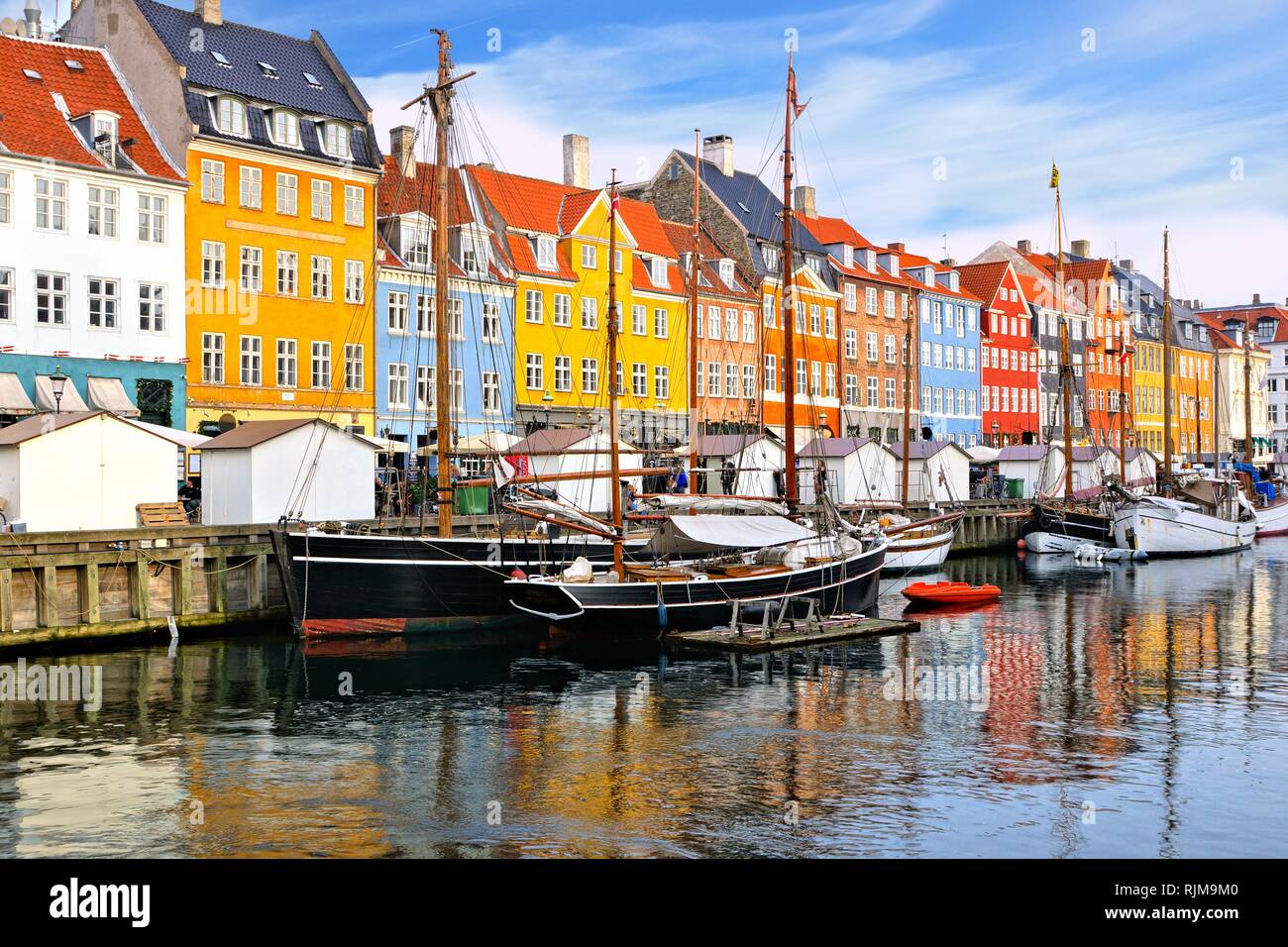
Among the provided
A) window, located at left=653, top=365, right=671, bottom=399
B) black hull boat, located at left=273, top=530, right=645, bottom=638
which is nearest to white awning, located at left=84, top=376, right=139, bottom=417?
black hull boat, located at left=273, top=530, right=645, bottom=638

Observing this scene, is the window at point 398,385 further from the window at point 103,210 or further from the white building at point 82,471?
the white building at point 82,471

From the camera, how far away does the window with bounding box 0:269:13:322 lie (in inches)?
1777

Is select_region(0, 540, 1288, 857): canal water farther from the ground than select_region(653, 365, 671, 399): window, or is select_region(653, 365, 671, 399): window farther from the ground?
select_region(653, 365, 671, 399): window

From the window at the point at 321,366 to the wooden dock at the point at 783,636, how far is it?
25.0m

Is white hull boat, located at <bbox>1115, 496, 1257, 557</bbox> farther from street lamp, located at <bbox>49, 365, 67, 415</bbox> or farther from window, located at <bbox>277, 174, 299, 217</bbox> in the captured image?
street lamp, located at <bbox>49, 365, 67, 415</bbox>

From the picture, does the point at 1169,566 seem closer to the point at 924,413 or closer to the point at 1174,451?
the point at 924,413

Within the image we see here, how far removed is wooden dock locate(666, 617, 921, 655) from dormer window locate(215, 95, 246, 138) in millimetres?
28723

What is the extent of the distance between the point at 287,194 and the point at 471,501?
50.9 feet

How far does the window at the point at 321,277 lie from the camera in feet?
181

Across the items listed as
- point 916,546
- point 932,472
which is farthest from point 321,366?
point 932,472

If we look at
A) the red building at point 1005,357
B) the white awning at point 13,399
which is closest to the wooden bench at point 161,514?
the white awning at point 13,399

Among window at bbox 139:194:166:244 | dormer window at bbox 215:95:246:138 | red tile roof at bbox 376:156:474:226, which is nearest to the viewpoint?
window at bbox 139:194:166:244

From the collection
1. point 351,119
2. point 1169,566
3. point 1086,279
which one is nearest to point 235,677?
point 351,119
